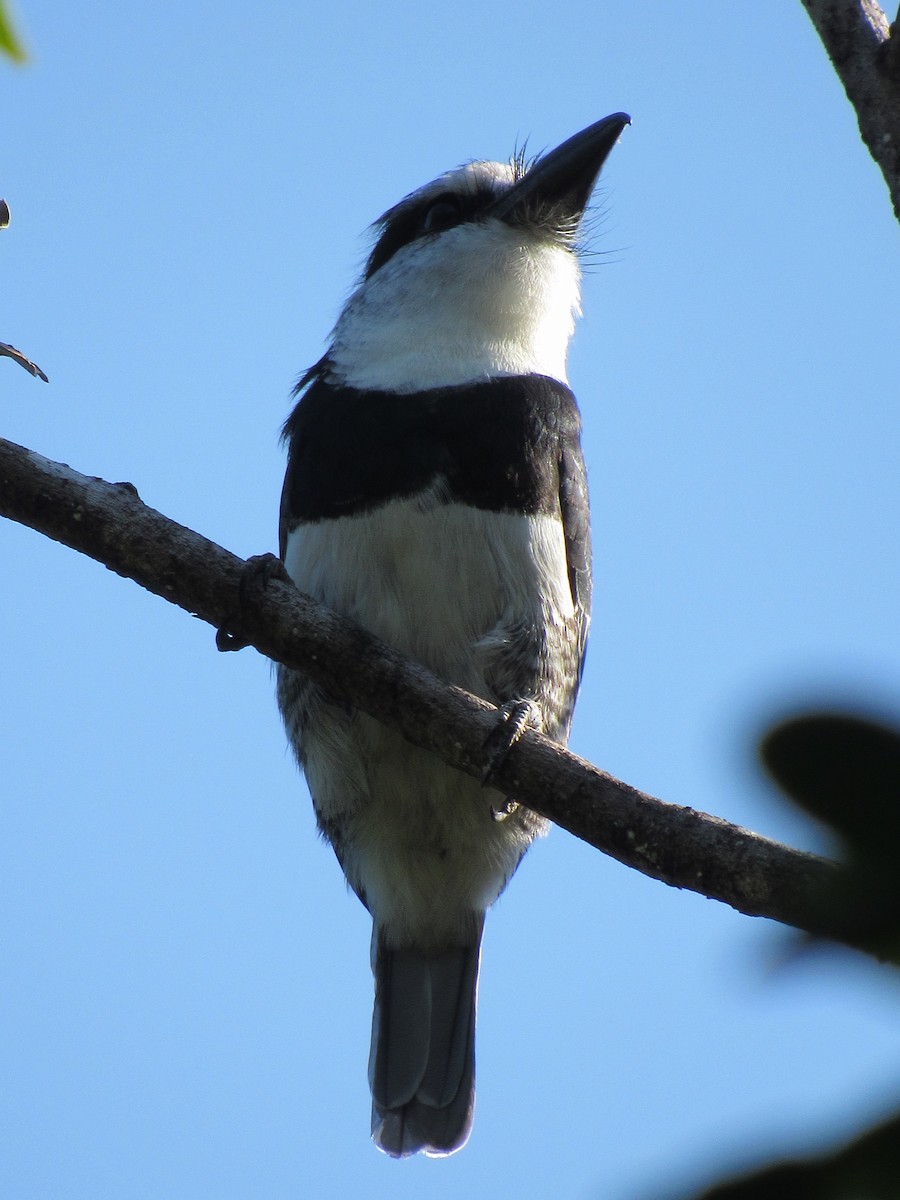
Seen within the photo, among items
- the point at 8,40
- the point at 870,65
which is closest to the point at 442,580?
the point at 870,65

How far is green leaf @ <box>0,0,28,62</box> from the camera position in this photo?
58 cm

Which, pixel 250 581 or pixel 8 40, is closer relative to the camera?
pixel 8 40

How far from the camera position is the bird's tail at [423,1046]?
3.37m

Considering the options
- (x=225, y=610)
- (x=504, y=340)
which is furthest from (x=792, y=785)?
(x=504, y=340)

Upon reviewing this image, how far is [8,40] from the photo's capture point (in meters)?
0.59

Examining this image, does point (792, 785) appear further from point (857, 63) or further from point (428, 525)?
point (428, 525)

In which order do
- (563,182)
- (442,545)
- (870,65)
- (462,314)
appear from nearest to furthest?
(870,65)
(442,545)
(462,314)
(563,182)

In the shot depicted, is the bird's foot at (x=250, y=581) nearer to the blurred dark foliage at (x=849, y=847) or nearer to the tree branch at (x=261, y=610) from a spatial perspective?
the tree branch at (x=261, y=610)

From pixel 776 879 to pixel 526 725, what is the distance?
0.60 m

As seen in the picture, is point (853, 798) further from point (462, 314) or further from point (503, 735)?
point (462, 314)

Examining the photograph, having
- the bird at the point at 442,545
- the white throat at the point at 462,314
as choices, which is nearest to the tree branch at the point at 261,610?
the bird at the point at 442,545

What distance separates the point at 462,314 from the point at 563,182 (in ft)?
1.81

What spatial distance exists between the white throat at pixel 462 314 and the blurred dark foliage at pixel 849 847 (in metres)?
2.69

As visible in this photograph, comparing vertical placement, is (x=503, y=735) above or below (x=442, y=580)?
below
